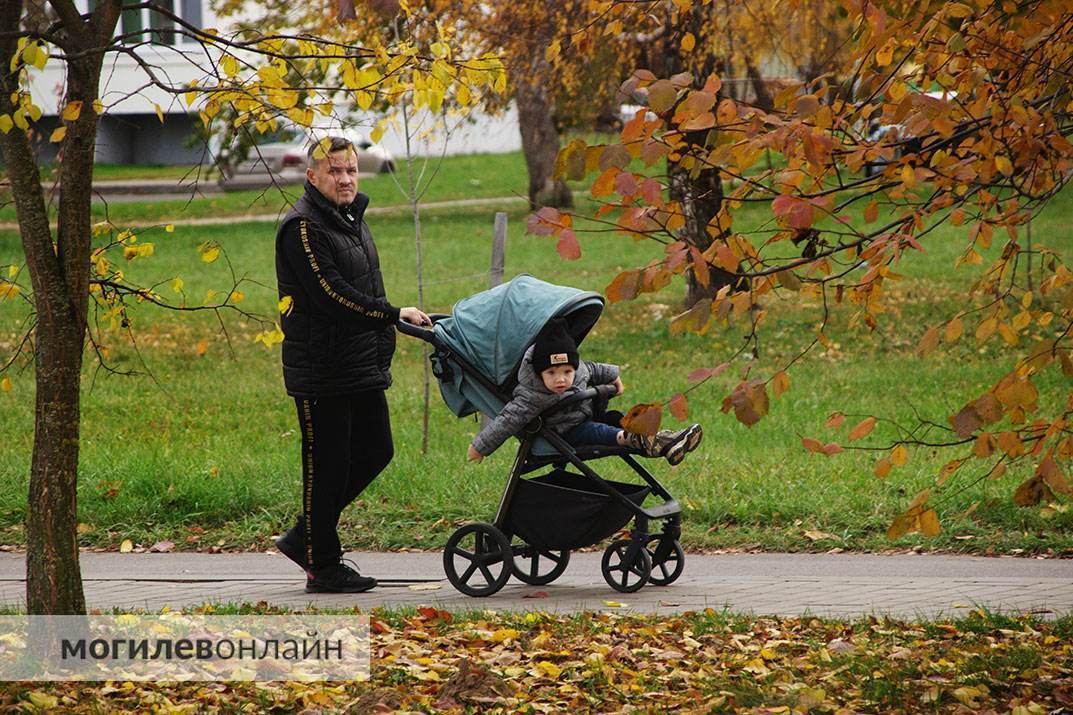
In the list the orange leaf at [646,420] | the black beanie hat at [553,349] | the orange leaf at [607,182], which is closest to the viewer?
the orange leaf at [607,182]

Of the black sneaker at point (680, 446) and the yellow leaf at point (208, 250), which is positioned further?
the black sneaker at point (680, 446)

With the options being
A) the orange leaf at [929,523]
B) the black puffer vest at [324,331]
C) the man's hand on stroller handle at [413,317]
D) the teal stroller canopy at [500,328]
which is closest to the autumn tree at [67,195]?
the black puffer vest at [324,331]

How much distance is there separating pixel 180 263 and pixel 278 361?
28.2 ft

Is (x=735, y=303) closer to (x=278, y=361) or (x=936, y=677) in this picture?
(x=936, y=677)

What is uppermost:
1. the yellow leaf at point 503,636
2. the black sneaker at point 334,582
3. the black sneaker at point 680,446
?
the black sneaker at point 680,446

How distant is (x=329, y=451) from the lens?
21.1ft

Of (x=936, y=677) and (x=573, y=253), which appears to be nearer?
(x=573, y=253)

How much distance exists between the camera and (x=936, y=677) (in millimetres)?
4789

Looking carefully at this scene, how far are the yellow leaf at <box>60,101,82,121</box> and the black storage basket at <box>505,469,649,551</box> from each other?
272 centimetres

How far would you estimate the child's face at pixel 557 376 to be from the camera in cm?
626

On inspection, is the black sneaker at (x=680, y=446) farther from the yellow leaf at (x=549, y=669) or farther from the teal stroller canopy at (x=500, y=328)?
the yellow leaf at (x=549, y=669)

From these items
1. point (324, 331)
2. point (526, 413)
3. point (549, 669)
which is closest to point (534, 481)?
point (526, 413)

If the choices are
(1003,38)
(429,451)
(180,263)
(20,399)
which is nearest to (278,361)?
(20,399)

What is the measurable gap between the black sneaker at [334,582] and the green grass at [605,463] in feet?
3.94
